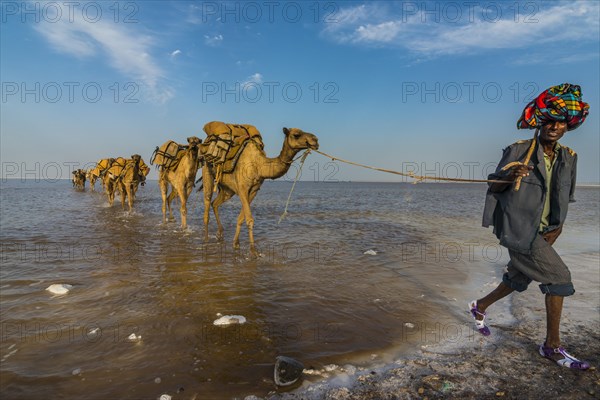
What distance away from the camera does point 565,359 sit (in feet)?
10.6

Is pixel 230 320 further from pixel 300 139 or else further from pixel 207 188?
pixel 207 188

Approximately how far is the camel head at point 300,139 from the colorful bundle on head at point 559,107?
377 centimetres

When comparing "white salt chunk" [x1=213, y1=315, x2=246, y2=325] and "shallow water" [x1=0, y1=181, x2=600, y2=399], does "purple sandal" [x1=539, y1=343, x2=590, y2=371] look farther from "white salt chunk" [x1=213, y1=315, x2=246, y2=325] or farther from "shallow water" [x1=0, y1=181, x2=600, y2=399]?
"white salt chunk" [x1=213, y1=315, x2=246, y2=325]

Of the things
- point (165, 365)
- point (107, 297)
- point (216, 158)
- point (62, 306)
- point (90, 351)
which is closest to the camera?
point (165, 365)

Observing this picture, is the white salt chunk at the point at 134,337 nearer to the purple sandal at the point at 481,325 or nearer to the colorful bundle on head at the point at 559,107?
the purple sandal at the point at 481,325

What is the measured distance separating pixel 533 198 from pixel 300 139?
4250 millimetres

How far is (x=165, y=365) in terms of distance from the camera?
125 inches

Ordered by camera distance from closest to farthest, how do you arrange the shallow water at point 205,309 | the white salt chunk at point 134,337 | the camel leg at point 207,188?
the shallow water at point 205,309 → the white salt chunk at point 134,337 → the camel leg at point 207,188

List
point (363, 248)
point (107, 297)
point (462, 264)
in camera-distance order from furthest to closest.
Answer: point (363, 248) < point (462, 264) < point (107, 297)

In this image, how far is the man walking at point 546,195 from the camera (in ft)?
10.7

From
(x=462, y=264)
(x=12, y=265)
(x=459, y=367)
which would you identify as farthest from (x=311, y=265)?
(x=12, y=265)

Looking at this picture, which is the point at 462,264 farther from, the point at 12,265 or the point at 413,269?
the point at 12,265

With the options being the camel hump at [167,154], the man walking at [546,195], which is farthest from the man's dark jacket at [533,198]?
the camel hump at [167,154]

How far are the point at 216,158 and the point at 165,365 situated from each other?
6.13 m
